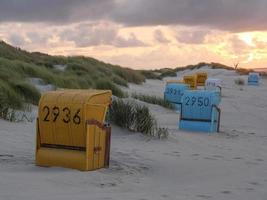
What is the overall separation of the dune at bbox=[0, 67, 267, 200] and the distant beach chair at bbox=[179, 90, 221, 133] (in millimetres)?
707

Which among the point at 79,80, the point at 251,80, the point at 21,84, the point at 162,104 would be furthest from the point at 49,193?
the point at 251,80

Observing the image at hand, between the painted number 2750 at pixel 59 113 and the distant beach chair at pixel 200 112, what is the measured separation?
6857mm

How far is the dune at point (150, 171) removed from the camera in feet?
23.1

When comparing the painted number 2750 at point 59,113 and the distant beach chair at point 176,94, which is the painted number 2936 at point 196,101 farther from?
the painted number 2750 at point 59,113

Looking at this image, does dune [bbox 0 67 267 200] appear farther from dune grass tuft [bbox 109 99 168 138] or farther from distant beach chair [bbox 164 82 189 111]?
distant beach chair [bbox 164 82 189 111]

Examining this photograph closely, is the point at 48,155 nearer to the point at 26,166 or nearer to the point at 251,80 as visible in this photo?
the point at 26,166

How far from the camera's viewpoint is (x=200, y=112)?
14898 millimetres

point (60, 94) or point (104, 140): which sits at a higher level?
point (60, 94)

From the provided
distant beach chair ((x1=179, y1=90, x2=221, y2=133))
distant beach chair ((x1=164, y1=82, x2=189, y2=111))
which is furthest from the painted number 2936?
distant beach chair ((x1=164, y1=82, x2=189, y2=111))

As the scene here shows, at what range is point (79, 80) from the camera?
2522cm

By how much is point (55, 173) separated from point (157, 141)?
168 inches

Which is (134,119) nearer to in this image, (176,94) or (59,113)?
(59,113)

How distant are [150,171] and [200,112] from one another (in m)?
6.24

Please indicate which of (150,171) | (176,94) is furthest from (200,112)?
(176,94)
